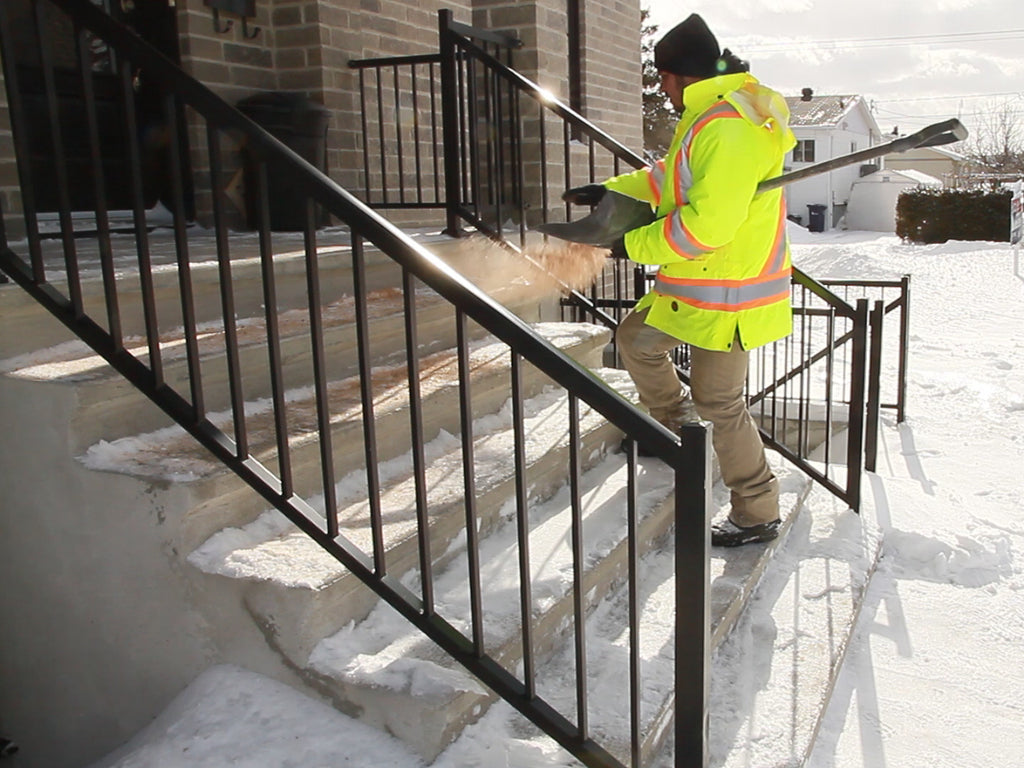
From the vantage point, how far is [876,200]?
1403 inches

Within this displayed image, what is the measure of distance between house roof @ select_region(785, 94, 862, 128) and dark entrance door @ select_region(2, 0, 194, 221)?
Result: 37.8m

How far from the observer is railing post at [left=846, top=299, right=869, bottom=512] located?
149 inches

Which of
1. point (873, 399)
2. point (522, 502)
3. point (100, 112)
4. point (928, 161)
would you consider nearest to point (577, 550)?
point (522, 502)

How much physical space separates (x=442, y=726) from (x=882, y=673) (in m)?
1.50

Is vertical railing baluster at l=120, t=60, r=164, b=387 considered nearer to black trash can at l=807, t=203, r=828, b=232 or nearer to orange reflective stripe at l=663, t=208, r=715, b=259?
orange reflective stripe at l=663, t=208, r=715, b=259

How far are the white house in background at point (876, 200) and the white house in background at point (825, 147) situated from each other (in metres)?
0.82

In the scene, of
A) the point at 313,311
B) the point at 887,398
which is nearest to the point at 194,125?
the point at 313,311

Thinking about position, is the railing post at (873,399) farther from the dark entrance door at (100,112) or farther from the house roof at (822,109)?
the house roof at (822,109)

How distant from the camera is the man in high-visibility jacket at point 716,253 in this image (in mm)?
2574

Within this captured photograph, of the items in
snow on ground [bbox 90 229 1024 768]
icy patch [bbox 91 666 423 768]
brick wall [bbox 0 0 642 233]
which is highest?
brick wall [bbox 0 0 642 233]

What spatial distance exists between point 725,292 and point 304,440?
1.32m

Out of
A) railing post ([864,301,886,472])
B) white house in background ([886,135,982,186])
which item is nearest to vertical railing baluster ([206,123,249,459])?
railing post ([864,301,886,472])

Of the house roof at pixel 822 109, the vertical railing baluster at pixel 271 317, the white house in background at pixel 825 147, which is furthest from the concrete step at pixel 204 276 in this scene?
the house roof at pixel 822 109

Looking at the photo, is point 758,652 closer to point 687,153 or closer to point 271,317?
point 687,153
